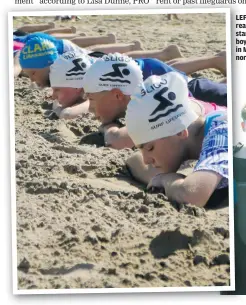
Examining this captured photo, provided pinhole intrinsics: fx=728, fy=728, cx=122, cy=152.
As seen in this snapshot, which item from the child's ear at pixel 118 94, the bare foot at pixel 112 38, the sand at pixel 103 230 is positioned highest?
the bare foot at pixel 112 38

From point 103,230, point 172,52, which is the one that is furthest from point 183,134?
point 172,52

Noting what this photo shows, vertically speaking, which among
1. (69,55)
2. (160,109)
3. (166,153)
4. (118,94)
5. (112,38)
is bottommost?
(166,153)

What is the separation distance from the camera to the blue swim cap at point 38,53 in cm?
469

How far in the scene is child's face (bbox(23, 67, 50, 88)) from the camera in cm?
479

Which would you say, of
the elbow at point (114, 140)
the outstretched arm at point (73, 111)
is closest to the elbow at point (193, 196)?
the elbow at point (114, 140)

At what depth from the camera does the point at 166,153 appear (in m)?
3.18

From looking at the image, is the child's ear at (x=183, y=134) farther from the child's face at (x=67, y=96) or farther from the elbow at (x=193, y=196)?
the child's face at (x=67, y=96)

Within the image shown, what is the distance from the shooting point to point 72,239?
2908mm

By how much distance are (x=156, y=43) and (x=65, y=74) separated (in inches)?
65.6

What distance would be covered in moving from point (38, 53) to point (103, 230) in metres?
2.05

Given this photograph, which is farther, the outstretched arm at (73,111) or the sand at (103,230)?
the outstretched arm at (73,111)

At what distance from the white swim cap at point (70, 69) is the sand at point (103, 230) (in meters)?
0.80

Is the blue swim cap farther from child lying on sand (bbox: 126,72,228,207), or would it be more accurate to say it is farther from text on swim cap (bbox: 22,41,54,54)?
child lying on sand (bbox: 126,72,228,207)

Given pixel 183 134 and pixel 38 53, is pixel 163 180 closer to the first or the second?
pixel 183 134
